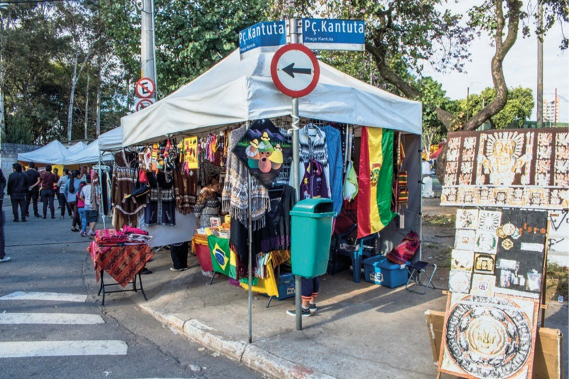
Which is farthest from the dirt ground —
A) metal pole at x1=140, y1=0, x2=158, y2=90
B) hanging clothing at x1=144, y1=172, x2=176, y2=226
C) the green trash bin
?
metal pole at x1=140, y1=0, x2=158, y2=90

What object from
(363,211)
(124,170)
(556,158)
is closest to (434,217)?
(363,211)

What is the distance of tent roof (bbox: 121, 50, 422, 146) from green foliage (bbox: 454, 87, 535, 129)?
29432mm

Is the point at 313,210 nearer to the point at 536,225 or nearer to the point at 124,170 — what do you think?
the point at 536,225

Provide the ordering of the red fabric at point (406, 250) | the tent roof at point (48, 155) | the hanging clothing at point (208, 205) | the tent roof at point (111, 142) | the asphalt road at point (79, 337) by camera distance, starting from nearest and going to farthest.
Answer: the asphalt road at point (79, 337), the red fabric at point (406, 250), the hanging clothing at point (208, 205), the tent roof at point (111, 142), the tent roof at point (48, 155)

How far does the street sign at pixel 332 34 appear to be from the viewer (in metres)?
4.74

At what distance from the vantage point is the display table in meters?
5.64

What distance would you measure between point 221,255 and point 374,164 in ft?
8.41

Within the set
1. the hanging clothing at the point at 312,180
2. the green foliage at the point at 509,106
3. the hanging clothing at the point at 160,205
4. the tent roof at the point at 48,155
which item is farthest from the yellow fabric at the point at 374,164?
the green foliage at the point at 509,106

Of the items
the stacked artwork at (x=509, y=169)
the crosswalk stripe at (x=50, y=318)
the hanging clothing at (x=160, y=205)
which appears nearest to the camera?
the stacked artwork at (x=509, y=169)

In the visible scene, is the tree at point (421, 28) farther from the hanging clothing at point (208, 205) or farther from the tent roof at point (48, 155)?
the tent roof at point (48, 155)

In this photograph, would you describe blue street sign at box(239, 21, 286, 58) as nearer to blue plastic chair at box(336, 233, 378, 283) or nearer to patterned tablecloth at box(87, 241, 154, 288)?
patterned tablecloth at box(87, 241, 154, 288)

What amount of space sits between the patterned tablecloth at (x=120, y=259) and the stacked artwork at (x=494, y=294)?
417cm

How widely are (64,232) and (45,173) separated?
402 cm

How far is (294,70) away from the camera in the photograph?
450 centimetres
